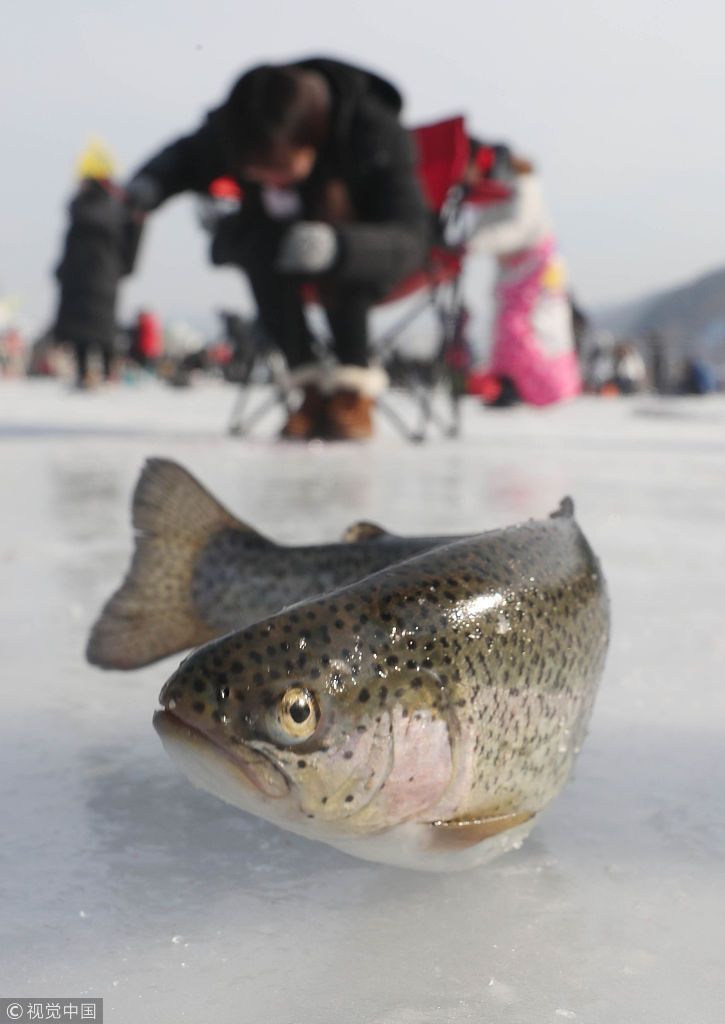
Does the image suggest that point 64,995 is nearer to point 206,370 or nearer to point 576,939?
point 576,939

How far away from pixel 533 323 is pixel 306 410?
3.83 meters

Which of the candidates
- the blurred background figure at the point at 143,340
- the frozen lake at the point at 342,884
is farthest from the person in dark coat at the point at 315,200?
the blurred background figure at the point at 143,340

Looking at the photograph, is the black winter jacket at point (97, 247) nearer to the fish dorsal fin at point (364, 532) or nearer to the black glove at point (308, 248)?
the black glove at point (308, 248)

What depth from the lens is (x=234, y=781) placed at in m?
0.64

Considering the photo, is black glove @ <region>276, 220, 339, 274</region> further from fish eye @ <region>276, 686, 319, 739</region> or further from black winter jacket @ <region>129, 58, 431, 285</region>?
fish eye @ <region>276, 686, 319, 739</region>

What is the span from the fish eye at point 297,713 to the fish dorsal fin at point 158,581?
1.39 feet

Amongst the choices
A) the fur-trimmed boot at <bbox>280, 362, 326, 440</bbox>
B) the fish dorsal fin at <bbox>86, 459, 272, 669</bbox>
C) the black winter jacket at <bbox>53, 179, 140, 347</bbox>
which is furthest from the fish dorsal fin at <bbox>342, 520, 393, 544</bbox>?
the fur-trimmed boot at <bbox>280, 362, 326, 440</bbox>

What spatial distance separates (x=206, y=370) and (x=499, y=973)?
75.2ft

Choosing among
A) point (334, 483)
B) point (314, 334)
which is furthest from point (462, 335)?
point (334, 483)

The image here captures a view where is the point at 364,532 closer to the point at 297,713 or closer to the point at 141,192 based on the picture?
the point at 297,713

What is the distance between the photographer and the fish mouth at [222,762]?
2.08ft

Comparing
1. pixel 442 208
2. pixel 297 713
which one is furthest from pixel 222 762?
pixel 442 208

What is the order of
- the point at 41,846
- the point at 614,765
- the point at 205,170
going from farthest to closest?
1. the point at 205,170
2. the point at 614,765
3. the point at 41,846

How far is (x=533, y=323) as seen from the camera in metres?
7.99
